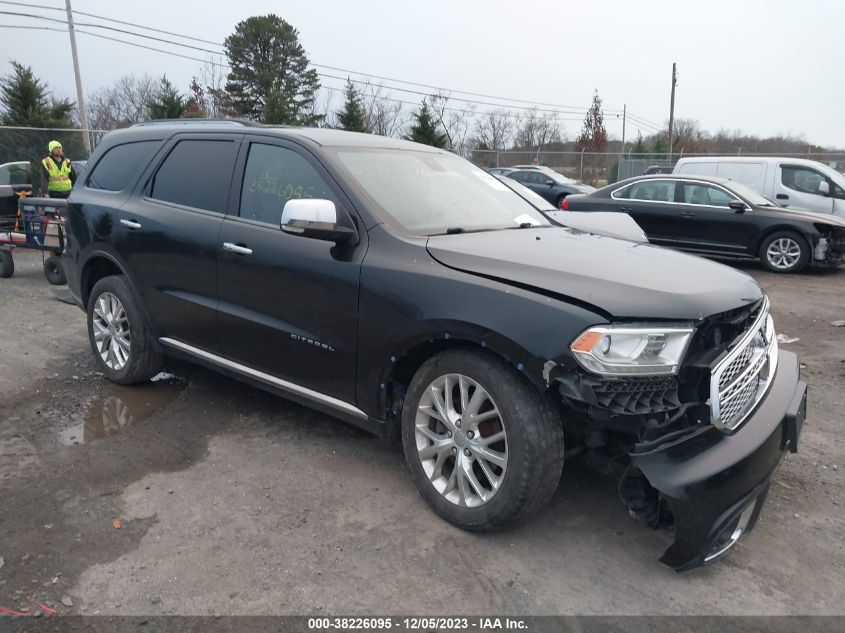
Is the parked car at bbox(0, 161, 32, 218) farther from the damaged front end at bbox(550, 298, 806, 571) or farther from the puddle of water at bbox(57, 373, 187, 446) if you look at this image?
the damaged front end at bbox(550, 298, 806, 571)

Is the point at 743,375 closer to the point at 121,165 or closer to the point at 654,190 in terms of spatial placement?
the point at 121,165

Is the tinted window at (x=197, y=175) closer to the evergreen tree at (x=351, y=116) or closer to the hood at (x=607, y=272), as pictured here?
the hood at (x=607, y=272)

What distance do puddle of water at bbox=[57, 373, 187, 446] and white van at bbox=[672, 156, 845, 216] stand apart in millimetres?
10746

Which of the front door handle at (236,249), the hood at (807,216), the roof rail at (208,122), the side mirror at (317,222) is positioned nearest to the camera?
the side mirror at (317,222)

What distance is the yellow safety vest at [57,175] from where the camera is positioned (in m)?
10.8

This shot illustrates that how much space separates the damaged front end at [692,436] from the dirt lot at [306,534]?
0.96ft

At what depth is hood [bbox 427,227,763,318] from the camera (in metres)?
2.59

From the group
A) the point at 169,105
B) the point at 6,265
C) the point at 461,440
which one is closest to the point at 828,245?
the point at 461,440

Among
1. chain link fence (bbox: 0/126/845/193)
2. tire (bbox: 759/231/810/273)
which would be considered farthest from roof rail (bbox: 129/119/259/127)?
chain link fence (bbox: 0/126/845/193)

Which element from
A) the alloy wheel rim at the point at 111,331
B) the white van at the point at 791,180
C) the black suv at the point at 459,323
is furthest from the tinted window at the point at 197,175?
the white van at the point at 791,180

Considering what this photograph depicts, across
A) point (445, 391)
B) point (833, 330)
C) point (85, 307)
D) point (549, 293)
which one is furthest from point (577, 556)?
point (833, 330)

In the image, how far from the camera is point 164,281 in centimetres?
426

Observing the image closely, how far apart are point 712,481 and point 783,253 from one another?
9.13 metres

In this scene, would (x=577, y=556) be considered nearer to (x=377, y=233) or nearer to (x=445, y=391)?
(x=445, y=391)
